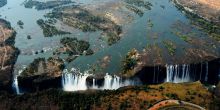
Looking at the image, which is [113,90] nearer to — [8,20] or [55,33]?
[55,33]

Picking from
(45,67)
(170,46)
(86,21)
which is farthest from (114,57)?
(86,21)

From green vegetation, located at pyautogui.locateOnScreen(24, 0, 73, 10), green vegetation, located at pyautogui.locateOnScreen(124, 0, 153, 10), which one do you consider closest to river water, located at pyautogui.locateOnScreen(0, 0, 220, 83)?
green vegetation, located at pyautogui.locateOnScreen(124, 0, 153, 10)

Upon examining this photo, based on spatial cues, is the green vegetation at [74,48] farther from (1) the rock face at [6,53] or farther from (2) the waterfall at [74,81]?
(1) the rock face at [6,53]

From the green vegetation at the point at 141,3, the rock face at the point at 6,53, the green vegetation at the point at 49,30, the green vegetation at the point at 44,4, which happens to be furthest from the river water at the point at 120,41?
the green vegetation at the point at 44,4

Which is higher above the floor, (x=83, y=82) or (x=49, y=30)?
(x=49, y=30)

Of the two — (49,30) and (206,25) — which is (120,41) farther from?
(206,25)
